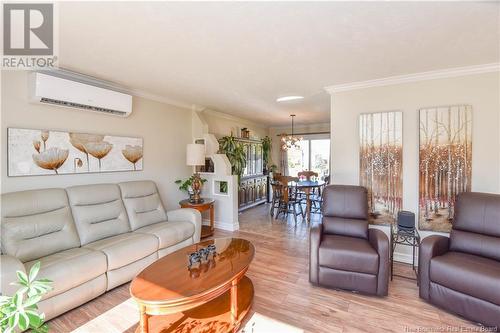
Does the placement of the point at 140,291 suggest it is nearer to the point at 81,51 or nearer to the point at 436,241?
the point at 81,51

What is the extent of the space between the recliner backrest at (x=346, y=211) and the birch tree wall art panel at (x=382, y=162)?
48cm

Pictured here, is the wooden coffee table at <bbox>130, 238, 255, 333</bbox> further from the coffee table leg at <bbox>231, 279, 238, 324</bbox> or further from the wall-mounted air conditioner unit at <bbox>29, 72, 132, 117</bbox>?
the wall-mounted air conditioner unit at <bbox>29, 72, 132, 117</bbox>

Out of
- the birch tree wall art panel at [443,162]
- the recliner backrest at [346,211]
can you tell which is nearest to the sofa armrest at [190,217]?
the recliner backrest at [346,211]

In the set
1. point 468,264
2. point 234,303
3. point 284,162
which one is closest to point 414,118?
point 468,264

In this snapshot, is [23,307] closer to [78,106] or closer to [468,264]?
[78,106]

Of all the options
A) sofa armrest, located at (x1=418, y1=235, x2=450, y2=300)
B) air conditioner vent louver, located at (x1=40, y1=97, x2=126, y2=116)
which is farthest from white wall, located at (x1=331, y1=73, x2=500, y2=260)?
air conditioner vent louver, located at (x1=40, y1=97, x2=126, y2=116)

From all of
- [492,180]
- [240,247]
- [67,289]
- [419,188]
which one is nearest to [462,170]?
[492,180]

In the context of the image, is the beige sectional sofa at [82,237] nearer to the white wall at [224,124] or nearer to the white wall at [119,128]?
the white wall at [119,128]

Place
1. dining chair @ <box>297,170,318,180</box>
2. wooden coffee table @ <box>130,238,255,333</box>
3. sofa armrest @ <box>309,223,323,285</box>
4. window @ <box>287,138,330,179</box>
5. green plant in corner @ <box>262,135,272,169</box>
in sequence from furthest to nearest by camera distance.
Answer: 1. green plant in corner @ <box>262,135,272,169</box>
2. window @ <box>287,138,330,179</box>
3. dining chair @ <box>297,170,318,180</box>
4. sofa armrest @ <box>309,223,323,285</box>
5. wooden coffee table @ <box>130,238,255,333</box>

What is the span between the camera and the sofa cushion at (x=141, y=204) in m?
3.18

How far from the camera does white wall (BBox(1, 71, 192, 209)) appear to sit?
2.52 m

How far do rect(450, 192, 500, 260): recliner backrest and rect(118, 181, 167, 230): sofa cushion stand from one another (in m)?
3.56

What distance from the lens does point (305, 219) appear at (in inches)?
208

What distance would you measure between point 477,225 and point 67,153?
182 inches
